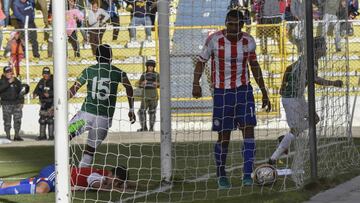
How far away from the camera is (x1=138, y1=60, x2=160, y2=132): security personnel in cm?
1975

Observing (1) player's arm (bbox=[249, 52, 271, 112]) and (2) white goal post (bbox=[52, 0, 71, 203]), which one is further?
(1) player's arm (bbox=[249, 52, 271, 112])

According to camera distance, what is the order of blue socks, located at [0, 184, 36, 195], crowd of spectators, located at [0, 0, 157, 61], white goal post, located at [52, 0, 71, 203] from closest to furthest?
white goal post, located at [52, 0, 71, 203] → blue socks, located at [0, 184, 36, 195] → crowd of spectators, located at [0, 0, 157, 61]

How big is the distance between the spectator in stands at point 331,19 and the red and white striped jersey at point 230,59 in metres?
1.72

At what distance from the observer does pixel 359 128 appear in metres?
22.1

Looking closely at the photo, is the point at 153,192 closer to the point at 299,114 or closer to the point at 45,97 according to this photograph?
the point at 299,114

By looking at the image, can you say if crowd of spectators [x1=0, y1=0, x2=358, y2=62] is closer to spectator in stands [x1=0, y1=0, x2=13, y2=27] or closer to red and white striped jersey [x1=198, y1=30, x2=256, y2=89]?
red and white striped jersey [x1=198, y1=30, x2=256, y2=89]

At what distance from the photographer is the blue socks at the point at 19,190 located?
10.8 metres

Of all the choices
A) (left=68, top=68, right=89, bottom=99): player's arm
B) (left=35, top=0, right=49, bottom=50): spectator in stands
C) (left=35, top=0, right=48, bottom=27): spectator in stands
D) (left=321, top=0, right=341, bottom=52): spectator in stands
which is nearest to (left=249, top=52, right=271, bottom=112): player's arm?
(left=321, top=0, right=341, bottom=52): spectator in stands

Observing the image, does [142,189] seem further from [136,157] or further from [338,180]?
[136,157]

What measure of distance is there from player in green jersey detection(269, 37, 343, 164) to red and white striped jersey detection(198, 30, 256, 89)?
2.24 feet

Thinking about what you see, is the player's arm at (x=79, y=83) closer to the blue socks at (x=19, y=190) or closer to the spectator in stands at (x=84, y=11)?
the spectator in stands at (x=84, y=11)

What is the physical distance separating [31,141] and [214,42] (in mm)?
11799

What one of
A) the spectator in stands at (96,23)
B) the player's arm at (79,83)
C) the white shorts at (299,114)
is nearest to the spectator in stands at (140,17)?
the spectator in stands at (96,23)

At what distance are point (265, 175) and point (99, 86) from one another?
8.02 ft
